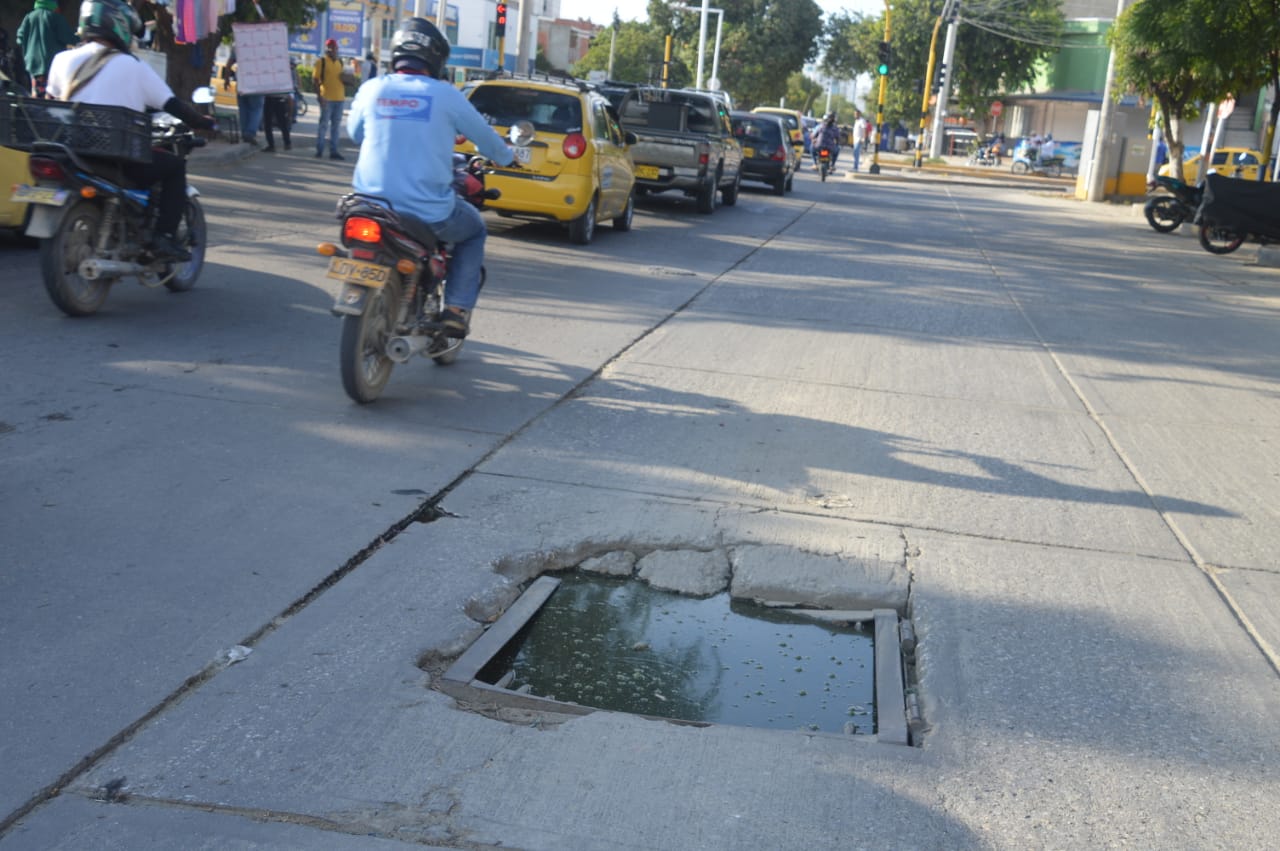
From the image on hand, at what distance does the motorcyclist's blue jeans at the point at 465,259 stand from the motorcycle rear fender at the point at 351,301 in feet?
2.90

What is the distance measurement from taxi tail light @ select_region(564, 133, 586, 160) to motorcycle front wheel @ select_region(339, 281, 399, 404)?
8041 mm

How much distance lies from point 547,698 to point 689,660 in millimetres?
629

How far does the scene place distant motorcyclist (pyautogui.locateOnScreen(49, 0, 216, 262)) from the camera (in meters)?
8.27

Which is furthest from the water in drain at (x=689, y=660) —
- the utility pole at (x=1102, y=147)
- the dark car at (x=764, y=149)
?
the utility pole at (x=1102, y=147)

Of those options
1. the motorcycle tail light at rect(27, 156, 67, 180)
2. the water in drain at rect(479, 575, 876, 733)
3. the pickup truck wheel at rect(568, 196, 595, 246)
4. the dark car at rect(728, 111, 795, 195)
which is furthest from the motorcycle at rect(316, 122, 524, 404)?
the dark car at rect(728, 111, 795, 195)

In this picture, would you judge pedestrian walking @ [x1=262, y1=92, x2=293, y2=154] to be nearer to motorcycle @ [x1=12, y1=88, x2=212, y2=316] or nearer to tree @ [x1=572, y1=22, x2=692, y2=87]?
motorcycle @ [x1=12, y1=88, x2=212, y2=316]

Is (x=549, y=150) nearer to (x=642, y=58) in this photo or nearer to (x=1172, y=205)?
(x=1172, y=205)

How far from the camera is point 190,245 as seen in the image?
367 inches

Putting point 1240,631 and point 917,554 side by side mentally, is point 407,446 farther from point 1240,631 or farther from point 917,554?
point 1240,631

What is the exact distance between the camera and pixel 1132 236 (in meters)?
24.4

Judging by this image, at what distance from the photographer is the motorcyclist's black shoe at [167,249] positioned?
28.8 feet

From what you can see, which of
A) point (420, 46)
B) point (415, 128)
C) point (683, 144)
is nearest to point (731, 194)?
point (683, 144)

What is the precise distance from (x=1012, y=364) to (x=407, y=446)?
18.1ft

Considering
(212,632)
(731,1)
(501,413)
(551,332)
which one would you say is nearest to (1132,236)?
(551,332)
